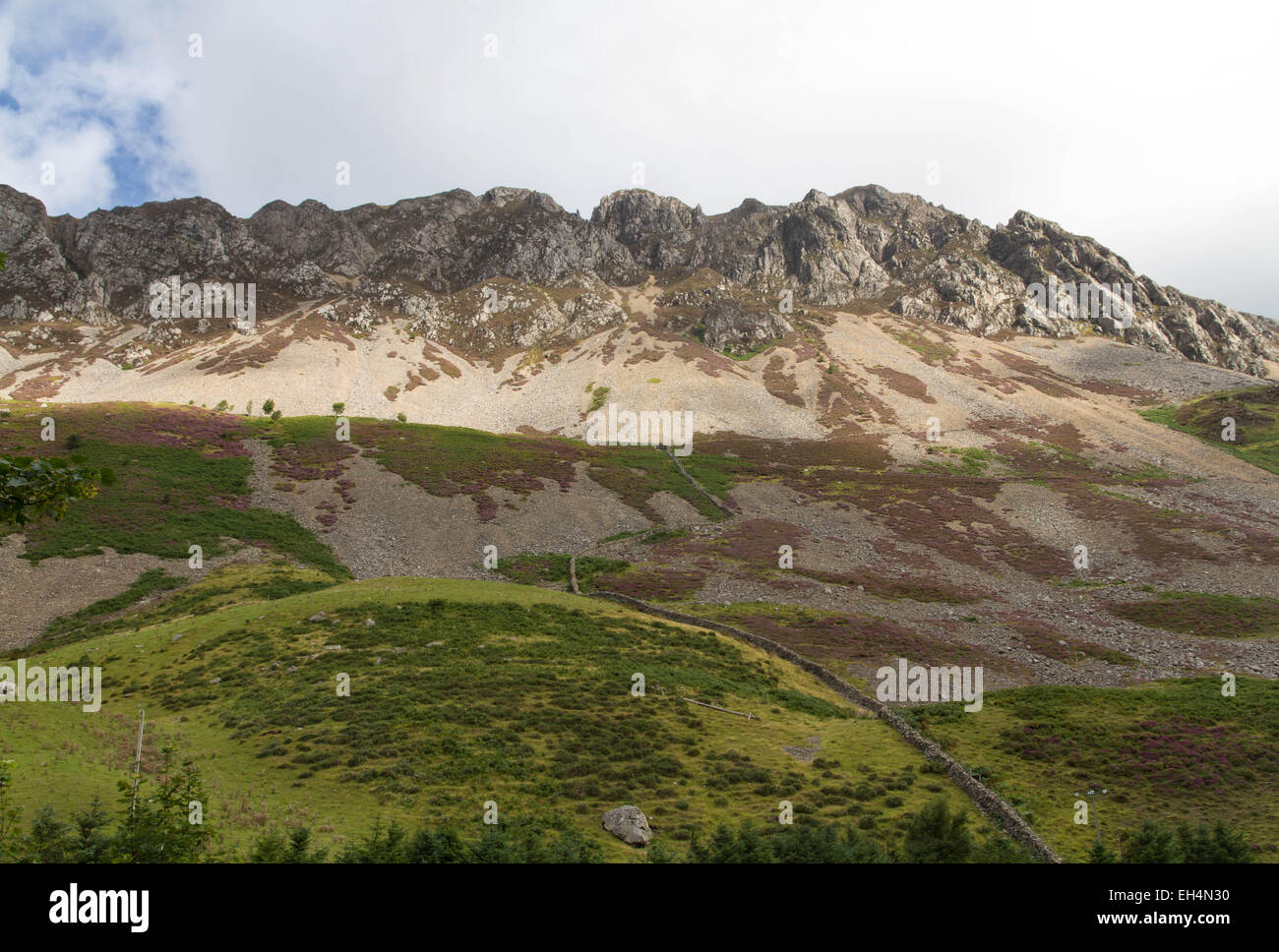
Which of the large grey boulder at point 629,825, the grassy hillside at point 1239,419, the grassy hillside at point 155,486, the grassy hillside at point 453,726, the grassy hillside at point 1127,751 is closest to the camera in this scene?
the large grey boulder at point 629,825

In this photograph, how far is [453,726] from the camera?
69.6 ft

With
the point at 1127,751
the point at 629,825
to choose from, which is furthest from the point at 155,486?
the point at 1127,751

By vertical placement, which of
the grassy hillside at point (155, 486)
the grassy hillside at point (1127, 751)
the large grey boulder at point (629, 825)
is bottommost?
the grassy hillside at point (1127, 751)

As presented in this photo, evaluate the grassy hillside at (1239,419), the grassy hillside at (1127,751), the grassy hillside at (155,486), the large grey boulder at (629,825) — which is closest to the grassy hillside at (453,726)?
the large grey boulder at (629,825)

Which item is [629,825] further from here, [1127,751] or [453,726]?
[1127,751]

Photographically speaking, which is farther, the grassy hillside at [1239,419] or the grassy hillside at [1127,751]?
the grassy hillside at [1239,419]

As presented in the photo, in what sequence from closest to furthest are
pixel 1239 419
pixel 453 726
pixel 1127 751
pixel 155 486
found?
1. pixel 453 726
2. pixel 1127 751
3. pixel 155 486
4. pixel 1239 419

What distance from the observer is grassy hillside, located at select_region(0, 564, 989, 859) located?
54.3ft

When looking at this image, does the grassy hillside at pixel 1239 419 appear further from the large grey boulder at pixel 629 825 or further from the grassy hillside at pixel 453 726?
the large grey boulder at pixel 629 825

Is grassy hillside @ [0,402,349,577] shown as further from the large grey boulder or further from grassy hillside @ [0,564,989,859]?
the large grey boulder

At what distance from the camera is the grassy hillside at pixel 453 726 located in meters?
16.5

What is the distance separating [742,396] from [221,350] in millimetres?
127810

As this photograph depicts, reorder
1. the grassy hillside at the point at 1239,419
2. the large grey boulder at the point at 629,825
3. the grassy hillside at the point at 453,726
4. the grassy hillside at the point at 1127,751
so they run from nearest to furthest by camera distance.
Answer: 1. the large grey boulder at the point at 629,825
2. the grassy hillside at the point at 453,726
3. the grassy hillside at the point at 1127,751
4. the grassy hillside at the point at 1239,419
